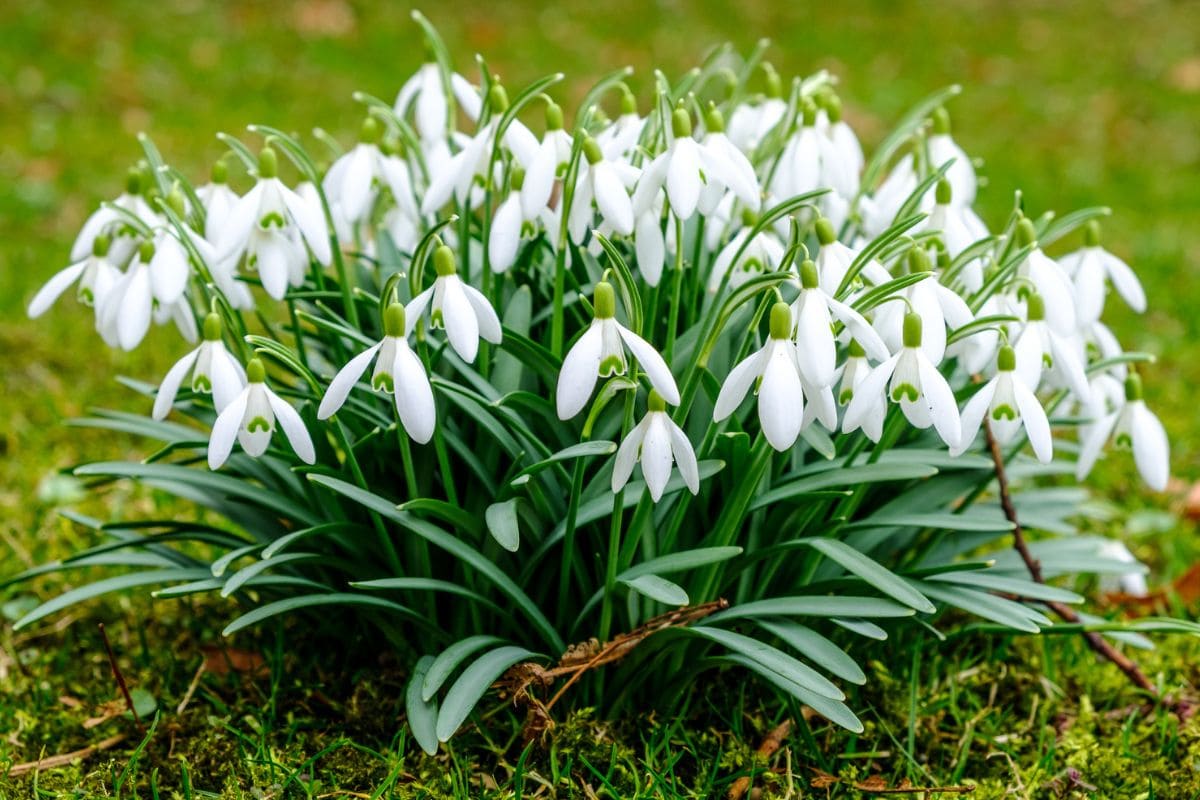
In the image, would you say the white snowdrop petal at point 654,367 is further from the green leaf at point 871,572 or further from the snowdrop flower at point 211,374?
the snowdrop flower at point 211,374

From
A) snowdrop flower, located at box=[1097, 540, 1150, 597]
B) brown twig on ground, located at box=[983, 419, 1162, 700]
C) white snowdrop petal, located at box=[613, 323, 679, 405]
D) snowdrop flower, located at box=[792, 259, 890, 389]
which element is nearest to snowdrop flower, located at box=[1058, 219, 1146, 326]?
brown twig on ground, located at box=[983, 419, 1162, 700]

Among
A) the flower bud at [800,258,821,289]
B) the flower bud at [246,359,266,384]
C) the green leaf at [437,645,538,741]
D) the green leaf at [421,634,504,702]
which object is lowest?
the green leaf at [437,645,538,741]

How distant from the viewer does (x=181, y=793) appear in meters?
1.71

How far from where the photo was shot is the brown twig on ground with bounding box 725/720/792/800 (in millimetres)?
1727

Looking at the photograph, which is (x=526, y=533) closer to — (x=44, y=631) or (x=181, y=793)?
(x=181, y=793)

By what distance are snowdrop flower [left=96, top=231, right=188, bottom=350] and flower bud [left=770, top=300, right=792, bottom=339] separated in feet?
2.60

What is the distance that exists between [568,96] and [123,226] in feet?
16.9

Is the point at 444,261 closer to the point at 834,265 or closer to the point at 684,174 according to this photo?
the point at 684,174

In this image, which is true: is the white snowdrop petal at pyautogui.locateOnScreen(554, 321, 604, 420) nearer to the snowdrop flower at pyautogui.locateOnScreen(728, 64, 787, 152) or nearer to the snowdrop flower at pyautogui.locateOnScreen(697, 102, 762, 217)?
the snowdrop flower at pyautogui.locateOnScreen(697, 102, 762, 217)

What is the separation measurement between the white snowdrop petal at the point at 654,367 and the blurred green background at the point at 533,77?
1.68 m

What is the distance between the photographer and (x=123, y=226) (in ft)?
5.93

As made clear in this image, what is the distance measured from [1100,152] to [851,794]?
207 inches

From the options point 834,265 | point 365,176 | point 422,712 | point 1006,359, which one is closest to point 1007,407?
point 1006,359

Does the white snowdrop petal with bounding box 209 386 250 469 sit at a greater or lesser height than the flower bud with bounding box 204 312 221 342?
lesser
